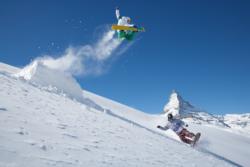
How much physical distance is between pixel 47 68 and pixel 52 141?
14904 millimetres

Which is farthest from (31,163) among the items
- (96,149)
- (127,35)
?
(127,35)

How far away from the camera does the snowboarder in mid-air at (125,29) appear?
17.4 m

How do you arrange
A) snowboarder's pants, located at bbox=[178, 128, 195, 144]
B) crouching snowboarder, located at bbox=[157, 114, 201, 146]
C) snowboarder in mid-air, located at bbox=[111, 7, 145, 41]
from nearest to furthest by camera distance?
1. crouching snowboarder, located at bbox=[157, 114, 201, 146]
2. snowboarder's pants, located at bbox=[178, 128, 195, 144]
3. snowboarder in mid-air, located at bbox=[111, 7, 145, 41]

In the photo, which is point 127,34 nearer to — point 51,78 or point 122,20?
point 122,20

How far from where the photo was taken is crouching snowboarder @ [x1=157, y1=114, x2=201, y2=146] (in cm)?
1441

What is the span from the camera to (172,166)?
285 inches

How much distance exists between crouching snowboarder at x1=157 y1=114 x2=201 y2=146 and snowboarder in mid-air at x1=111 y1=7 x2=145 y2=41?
5.80 metres

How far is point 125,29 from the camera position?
17344 mm

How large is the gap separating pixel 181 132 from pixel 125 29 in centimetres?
721

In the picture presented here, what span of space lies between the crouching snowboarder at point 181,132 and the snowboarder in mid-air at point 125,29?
5.80 m

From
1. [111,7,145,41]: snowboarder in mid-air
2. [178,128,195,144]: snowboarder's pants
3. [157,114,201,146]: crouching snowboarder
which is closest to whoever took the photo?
[157,114,201,146]: crouching snowboarder

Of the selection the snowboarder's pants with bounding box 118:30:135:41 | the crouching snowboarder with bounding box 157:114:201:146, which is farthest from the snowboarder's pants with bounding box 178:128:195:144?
→ the snowboarder's pants with bounding box 118:30:135:41

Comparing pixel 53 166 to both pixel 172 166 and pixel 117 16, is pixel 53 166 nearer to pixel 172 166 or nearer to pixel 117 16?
pixel 172 166

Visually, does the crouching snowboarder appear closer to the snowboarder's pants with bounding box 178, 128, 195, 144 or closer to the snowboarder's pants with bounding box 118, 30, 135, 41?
the snowboarder's pants with bounding box 178, 128, 195, 144
